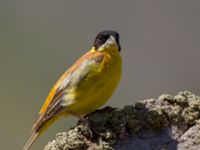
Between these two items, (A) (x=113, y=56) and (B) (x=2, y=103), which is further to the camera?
(B) (x=2, y=103)

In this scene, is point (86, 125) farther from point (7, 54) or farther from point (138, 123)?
point (7, 54)

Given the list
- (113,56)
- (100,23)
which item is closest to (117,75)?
(113,56)

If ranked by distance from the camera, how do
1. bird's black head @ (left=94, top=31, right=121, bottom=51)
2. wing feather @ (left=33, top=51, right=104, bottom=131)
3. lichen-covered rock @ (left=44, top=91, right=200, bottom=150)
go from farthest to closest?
bird's black head @ (left=94, top=31, right=121, bottom=51) < wing feather @ (left=33, top=51, right=104, bottom=131) < lichen-covered rock @ (left=44, top=91, right=200, bottom=150)

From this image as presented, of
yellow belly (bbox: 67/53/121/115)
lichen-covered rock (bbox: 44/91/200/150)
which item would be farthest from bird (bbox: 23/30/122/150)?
lichen-covered rock (bbox: 44/91/200/150)

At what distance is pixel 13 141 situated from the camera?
102 feet

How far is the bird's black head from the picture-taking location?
11711mm

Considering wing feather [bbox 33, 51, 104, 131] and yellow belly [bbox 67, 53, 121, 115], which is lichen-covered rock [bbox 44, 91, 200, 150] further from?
wing feather [bbox 33, 51, 104, 131]

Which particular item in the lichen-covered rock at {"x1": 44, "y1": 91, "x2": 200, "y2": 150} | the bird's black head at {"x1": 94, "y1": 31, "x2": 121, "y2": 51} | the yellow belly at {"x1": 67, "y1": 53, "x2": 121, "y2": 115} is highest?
the bird's black head at {"x1": 94, "y1": 31, "x2": 121, "y2": 51}

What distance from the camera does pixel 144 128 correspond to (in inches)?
409

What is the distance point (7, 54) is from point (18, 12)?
5.90 metres

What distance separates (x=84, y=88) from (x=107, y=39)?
2.65 feet

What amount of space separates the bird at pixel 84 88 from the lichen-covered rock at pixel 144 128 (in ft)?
1.34

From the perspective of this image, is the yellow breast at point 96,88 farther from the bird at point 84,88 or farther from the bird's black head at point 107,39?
the bird's black head at point 107,39

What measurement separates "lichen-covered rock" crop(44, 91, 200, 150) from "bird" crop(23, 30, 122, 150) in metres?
0.41
